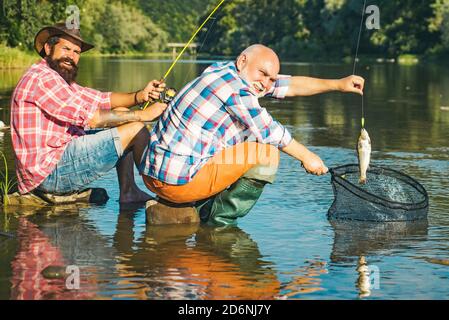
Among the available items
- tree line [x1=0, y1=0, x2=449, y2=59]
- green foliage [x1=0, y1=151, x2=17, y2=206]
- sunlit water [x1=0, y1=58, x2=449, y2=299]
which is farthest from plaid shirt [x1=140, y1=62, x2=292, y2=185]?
tree line [x1=0, y1=0, x2=449, y2=59]

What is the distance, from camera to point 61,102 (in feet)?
25.1

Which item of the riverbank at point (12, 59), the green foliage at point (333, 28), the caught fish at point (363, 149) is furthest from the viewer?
the green foliage at point (333, 28)

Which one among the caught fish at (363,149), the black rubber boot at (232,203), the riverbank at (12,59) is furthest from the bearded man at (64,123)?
the riverbank at (12,59)

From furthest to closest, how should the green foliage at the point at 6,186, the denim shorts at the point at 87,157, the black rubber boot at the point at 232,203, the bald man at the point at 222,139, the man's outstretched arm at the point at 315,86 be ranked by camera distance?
the green foliage at the point at 6,186, the denim shorts at the point at 87,157, the man's outstretched arm at the point at 315,86, the black rubber boot at the point at 232,203, the bald man at the point at 222,139

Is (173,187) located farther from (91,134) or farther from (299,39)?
(299,39)

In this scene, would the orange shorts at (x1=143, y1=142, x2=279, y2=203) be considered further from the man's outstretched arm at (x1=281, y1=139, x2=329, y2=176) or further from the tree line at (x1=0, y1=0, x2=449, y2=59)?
the tree line at (x1=0, y1=0, x2=449, y2=59)

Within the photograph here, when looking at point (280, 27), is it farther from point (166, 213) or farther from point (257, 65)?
point (257, 65)

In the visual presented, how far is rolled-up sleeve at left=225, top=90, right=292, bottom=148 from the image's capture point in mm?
6953

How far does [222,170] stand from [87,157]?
3.96ft

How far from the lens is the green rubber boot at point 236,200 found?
7352 millimetres

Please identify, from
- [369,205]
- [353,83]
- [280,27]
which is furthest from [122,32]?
[353,83]

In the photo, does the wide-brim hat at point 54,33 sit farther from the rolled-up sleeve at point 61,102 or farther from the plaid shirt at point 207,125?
the plaid shirt at point 207,125

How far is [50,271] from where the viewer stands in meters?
6.05

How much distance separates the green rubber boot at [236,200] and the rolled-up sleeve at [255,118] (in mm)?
323
